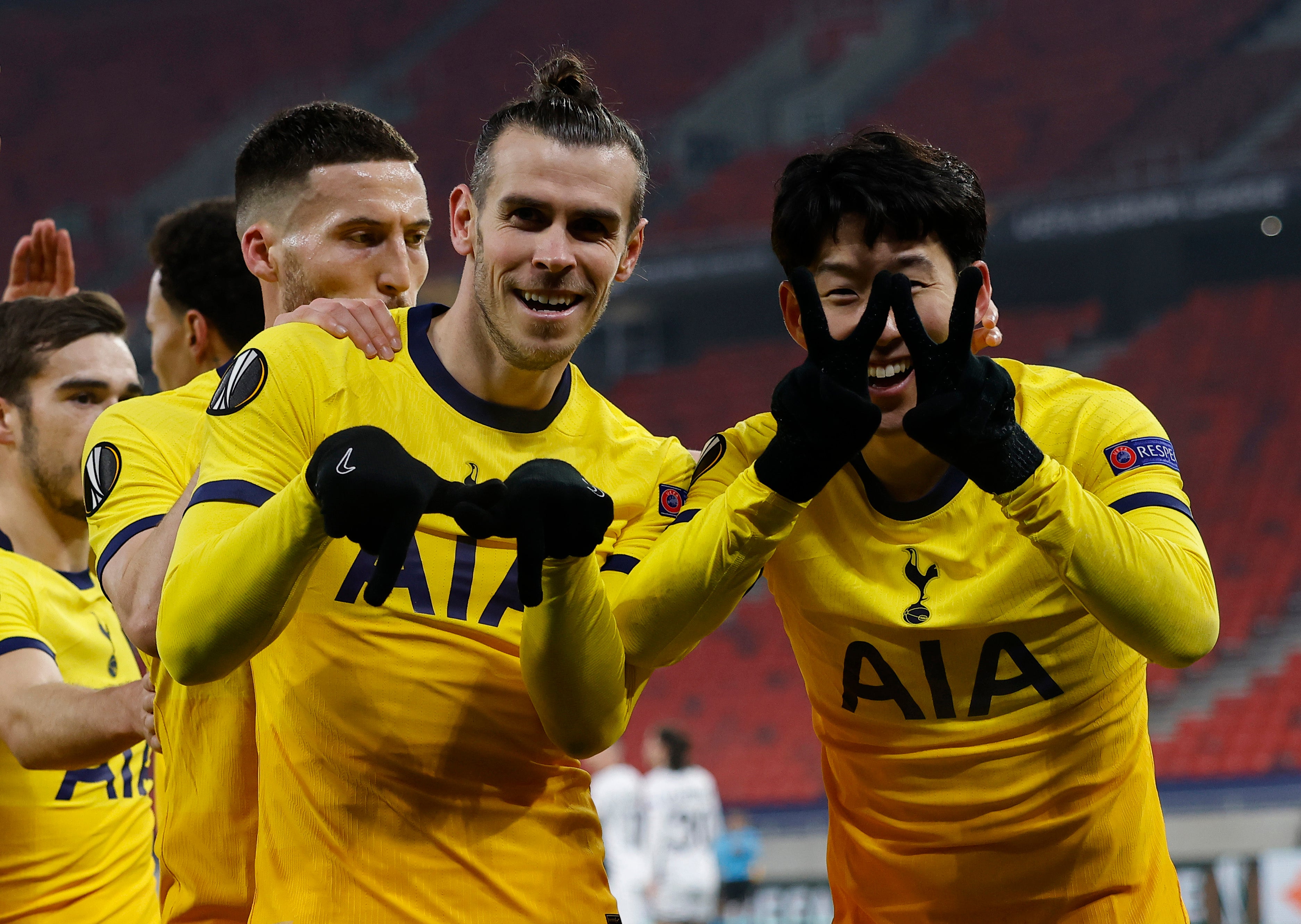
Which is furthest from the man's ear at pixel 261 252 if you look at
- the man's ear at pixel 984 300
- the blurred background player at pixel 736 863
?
the blurred background player at pixel 736 863

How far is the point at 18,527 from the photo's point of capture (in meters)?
3.94

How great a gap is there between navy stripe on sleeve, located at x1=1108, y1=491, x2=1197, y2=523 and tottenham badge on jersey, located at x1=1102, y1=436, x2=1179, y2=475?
75 millimetres

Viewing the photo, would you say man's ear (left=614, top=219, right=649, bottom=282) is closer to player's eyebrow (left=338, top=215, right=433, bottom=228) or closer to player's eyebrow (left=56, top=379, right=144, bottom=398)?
player's eyebrow (left=338, top=215, right=433, bottom=228)

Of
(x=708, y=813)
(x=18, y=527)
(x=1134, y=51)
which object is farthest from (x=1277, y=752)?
(x=18, y=527)

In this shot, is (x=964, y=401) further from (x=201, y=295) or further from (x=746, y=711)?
(x=746, y=711)

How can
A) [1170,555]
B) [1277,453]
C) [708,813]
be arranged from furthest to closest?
[1277,453]
[708,813]
[1170,555]

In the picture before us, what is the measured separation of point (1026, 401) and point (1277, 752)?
44.0 ft

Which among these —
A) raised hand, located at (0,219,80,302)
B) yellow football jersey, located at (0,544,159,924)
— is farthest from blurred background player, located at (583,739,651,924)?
yellow football jersey, located at (0,544,159,924)

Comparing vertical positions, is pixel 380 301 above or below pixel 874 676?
above

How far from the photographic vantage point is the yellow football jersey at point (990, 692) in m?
2.66

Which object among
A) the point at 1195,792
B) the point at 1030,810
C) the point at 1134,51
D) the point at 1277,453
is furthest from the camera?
the point at 1134,51

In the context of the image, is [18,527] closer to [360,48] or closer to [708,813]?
[708,813]

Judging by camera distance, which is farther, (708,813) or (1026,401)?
(708,813)

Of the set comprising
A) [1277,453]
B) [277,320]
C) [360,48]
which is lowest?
[277,320]
